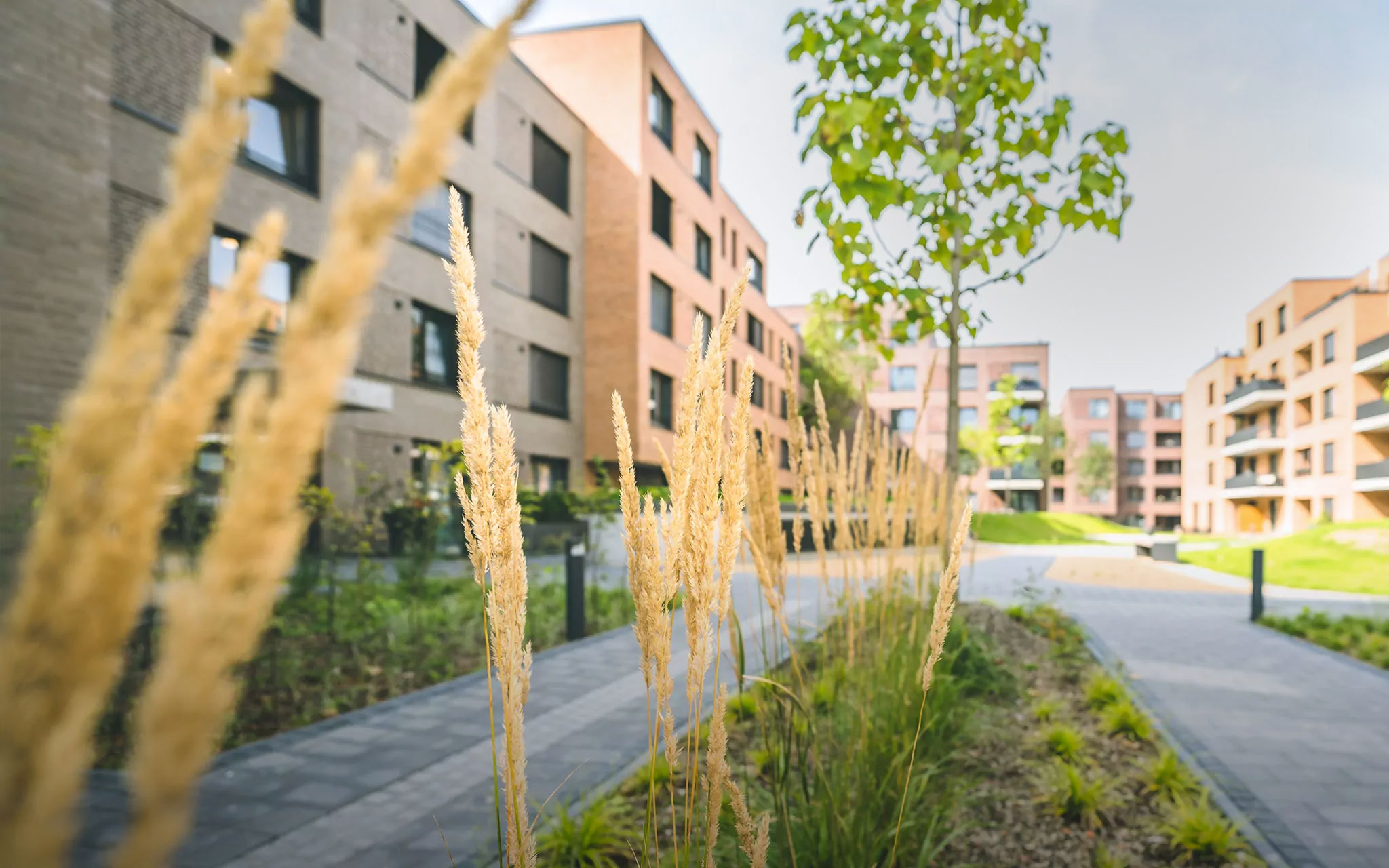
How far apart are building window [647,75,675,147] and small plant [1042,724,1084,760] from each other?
23137mm

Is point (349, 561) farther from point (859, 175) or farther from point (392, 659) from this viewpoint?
point (859, 175)

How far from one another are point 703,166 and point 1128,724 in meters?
27.8

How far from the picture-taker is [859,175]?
534cm

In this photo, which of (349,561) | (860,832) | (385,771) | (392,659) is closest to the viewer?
(860,832)

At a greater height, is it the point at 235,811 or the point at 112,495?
the point at 112,495

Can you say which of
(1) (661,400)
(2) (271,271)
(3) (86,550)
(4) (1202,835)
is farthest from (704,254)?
(3) (86,550)

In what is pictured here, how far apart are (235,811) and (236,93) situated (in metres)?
3.97

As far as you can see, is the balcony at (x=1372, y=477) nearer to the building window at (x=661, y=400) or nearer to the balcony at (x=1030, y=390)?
the balcony at (x=1030, y=390)

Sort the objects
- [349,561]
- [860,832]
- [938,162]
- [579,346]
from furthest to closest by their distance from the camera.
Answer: [579,346]
[349,561]
[938,162]
[860,832]

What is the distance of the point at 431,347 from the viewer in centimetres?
1811

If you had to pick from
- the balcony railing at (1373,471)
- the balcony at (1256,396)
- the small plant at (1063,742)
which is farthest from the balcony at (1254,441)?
the small plant at (1063,742)

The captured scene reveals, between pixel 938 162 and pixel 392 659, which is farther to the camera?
pixel 392 659

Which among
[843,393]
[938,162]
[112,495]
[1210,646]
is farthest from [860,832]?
[843,393]

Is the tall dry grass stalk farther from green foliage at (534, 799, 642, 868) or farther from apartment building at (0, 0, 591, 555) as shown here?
apartment building at (0, 0, 591, 555)
